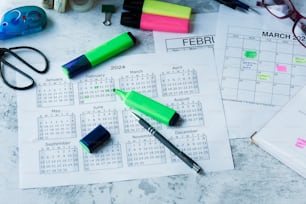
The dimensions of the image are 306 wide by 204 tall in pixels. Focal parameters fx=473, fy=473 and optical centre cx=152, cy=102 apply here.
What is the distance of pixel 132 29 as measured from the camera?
35.1 inches

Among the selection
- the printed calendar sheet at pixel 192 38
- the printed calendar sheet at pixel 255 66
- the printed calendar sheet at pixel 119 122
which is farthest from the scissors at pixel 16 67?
the printed calendar sheet at pixel 255 66

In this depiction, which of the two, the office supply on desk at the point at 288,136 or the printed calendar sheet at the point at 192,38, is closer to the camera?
the office supply on desk at the point at 288,136

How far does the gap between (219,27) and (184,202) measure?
34 cm

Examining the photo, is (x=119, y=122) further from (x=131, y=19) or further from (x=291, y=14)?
(x=291, y=14)

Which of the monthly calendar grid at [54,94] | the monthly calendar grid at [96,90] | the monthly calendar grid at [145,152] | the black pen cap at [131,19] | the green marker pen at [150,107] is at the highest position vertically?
the black pen cap at [131,19]

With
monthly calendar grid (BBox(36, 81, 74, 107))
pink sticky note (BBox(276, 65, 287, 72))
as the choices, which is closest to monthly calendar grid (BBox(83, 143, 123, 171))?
monthly calendar grid (BBox(36, 81, 74, 107))

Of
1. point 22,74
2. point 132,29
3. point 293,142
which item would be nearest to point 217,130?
point 293,142

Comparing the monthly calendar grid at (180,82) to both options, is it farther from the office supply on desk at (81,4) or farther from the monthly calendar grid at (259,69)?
the office supply on desk at (81,4)

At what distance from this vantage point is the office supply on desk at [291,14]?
2.90ft

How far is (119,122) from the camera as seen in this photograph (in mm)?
815

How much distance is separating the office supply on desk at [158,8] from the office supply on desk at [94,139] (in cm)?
24

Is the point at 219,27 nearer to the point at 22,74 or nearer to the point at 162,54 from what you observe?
the point at 162,54

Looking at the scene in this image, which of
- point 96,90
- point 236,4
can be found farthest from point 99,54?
point 236,4

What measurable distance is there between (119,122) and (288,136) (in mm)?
286
